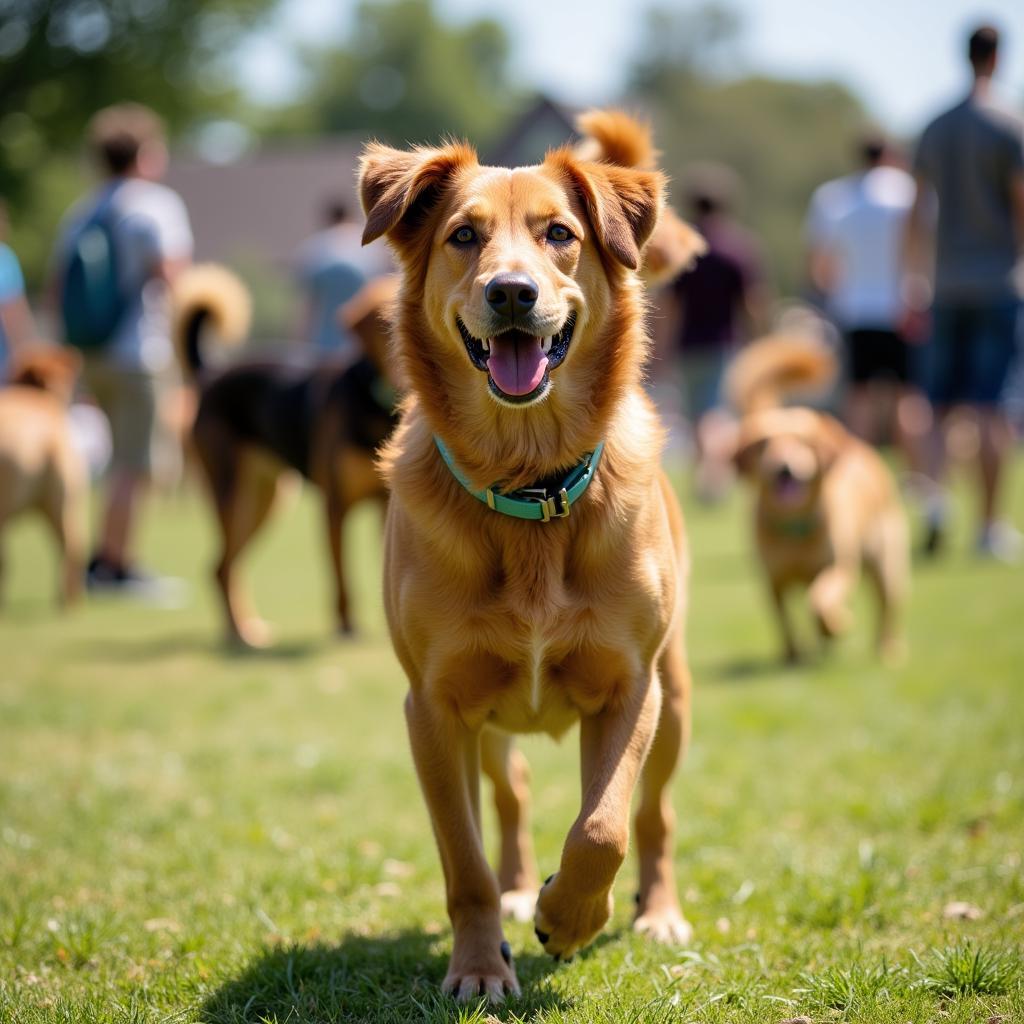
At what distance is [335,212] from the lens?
1204cm

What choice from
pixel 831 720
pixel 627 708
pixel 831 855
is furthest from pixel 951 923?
pixel 831 720

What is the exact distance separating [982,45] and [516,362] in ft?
21.8

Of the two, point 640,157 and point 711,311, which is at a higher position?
point 640,157

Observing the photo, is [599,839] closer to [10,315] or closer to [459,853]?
[459,853]

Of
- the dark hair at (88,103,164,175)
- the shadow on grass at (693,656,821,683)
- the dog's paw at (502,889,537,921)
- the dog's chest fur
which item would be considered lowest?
the shadow on grass at (693,656,821,683)

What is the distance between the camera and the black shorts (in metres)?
11.4

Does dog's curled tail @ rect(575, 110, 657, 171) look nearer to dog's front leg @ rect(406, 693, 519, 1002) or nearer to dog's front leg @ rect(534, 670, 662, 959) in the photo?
dog's front leg @ rect(534, 670, 662, 959)

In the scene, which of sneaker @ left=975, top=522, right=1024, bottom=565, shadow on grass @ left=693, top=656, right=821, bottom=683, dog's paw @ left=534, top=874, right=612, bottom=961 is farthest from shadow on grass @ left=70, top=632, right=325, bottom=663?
sneaker @ left=975, top=522, right=1024, bottom=565

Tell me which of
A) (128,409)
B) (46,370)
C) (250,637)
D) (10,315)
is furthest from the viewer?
(10,315)

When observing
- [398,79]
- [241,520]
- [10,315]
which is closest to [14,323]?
[10,315]

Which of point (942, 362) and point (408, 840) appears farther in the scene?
point (942, 362)

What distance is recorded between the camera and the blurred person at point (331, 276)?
11656 mm

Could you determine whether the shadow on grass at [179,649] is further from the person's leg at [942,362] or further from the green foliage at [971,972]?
the green foliage at [971,972]

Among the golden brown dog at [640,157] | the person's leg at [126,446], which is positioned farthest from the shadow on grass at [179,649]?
the golden brown dog at [640,157]
